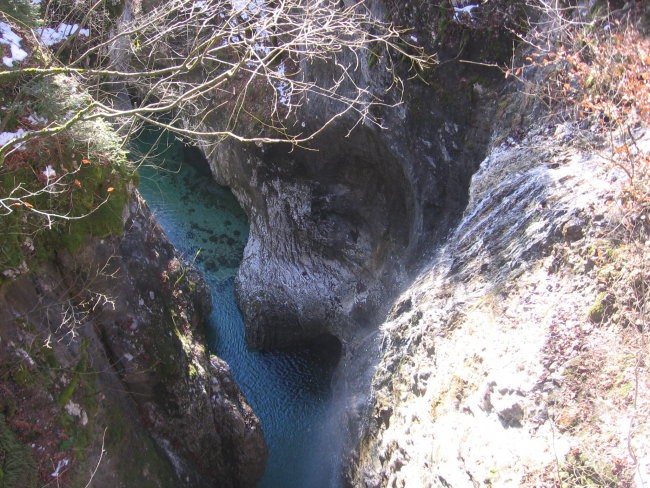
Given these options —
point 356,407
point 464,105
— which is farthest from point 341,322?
point 464,105

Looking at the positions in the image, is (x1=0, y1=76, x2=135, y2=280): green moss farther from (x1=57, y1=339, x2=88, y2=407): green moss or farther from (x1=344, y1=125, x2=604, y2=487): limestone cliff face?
(x1=344, y1=125, x2=604, y2=487): limestone cliff face

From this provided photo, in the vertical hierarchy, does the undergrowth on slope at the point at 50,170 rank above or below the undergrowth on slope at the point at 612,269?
above

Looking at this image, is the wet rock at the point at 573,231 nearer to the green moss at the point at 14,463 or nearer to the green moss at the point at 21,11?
the green moss at the point at 14,463

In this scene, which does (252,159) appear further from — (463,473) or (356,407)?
(463,473)

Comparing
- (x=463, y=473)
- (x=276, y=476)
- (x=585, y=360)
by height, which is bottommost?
(x=276, y=476)

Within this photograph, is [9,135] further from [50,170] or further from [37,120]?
[50,170]

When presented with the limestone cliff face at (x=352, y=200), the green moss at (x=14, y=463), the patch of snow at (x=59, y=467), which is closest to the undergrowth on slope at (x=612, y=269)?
the limestone cliff face at (x=352, y=200)
